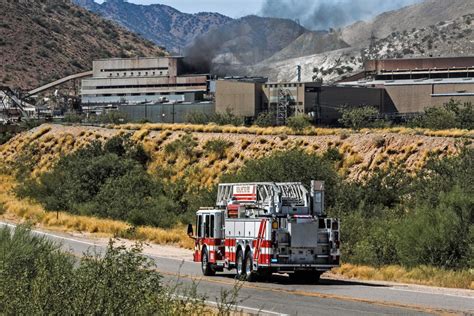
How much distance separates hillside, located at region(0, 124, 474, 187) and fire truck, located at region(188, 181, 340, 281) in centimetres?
2538

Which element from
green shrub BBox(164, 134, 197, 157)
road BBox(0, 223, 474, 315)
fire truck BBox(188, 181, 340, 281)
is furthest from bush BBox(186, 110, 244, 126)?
road BBox(0, 223, 474, 315)

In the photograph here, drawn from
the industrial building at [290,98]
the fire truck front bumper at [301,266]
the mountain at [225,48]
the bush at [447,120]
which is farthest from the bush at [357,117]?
the fire truck front bumper at [301,266]

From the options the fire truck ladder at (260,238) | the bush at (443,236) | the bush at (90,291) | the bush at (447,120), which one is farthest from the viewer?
the bush at (447,120)

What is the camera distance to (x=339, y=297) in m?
22.8

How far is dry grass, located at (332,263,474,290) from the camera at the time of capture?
83.6 ft

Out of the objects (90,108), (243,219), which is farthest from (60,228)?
(90,108)

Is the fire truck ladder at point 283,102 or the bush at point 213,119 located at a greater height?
the fire truck ladder at point 283,102

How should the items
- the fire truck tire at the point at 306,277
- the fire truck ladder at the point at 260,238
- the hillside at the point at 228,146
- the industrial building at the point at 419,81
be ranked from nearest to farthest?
1. the fire truck ladder at the point at 260,238
2. the fire truck tire at the point at 306,277
3. the hillside at the point at 228,146
4. the industrial building at the point at 419,81

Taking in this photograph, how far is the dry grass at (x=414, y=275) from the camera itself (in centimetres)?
2549

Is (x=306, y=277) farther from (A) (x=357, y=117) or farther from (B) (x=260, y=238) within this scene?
(A) (x=357, y=117)

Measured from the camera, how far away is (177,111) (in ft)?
427

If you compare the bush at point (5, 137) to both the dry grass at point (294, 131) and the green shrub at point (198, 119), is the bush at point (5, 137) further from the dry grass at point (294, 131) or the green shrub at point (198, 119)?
the green shrub at point (198, 119)

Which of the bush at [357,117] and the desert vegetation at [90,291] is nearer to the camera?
the desert vegetation at [90,291]

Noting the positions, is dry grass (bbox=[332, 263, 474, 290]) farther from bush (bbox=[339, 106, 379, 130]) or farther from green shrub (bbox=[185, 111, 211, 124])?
green shrub (bbox=[185, 111, 211, 124])
